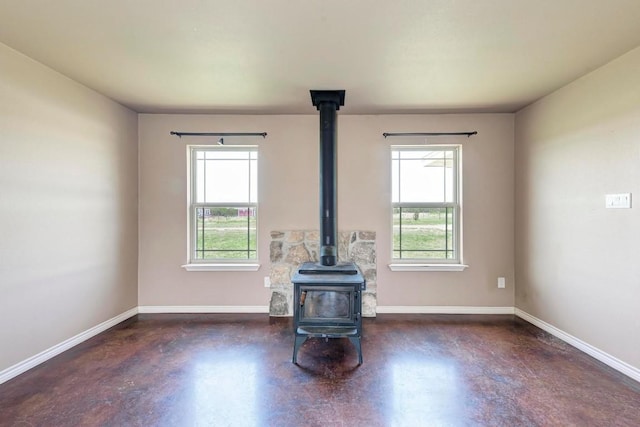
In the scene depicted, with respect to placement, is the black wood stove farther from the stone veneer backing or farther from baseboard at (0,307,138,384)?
baseboard at (0,307,138,384)

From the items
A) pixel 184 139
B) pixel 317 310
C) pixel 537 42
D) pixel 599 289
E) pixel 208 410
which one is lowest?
pixel 208 410

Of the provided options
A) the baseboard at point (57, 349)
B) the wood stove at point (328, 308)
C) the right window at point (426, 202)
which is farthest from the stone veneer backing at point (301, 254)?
the baseboard at point (57, 349)

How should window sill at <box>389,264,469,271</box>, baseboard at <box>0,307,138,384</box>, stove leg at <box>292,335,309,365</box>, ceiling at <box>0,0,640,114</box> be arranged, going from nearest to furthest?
ceiling at <box>0,0,640,114</box> < baseboard at <box>0,307,138,384</box> < stove leg at <box>292,335,309,365</box> < window sill at <box>389,264,469,271</box>

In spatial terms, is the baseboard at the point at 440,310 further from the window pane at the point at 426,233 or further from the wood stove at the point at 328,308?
the wood stove at the point at 328,308

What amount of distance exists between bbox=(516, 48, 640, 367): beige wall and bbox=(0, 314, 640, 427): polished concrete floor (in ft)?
1.24

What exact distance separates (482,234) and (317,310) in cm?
221

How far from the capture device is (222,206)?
345 cm

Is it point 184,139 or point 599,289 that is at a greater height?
point 184,139

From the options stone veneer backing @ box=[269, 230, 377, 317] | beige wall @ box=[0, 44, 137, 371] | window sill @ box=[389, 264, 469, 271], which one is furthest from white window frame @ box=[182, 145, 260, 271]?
window sill @ box=[389, 264, 469, 271]

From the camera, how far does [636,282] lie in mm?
2070

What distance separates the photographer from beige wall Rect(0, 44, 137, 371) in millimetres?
2080

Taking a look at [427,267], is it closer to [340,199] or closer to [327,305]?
[340,199]

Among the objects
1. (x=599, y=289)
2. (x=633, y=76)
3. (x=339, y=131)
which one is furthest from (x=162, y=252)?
(x=633, y=76)

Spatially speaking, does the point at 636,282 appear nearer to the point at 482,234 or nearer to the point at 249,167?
the point at 482,234
